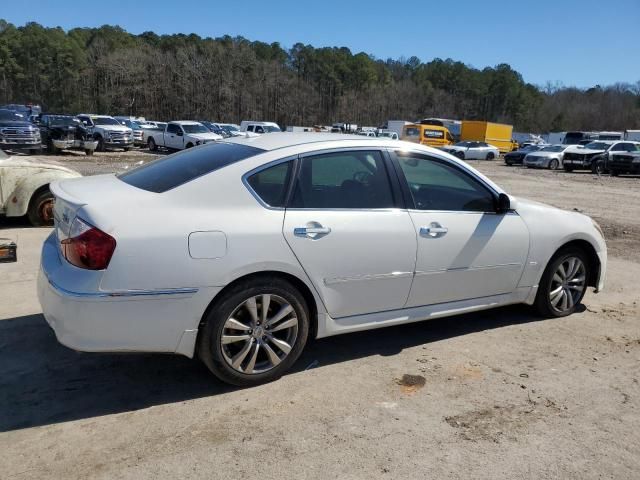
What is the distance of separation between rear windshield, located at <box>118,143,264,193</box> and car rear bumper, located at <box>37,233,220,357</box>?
28.6 inches

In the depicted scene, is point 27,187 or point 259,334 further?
point 27,187

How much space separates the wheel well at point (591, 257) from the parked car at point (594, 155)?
2600 centimetres

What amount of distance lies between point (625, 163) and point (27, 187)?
28.0 meters

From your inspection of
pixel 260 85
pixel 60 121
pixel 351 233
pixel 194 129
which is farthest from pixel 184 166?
pixel 260 85

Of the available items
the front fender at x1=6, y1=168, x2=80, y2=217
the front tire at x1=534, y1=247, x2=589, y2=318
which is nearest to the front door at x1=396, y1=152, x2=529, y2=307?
the front tire at x1=534, y1=247, x2=589, y2=318

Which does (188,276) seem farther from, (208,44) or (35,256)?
(208,44)

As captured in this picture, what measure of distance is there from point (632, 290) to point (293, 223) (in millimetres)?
4816

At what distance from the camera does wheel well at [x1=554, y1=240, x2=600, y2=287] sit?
5.11 m

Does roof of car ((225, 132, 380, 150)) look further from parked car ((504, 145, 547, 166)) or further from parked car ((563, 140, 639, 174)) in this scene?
parked car ((504, 145, 547, 166))

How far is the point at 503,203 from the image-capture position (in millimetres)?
4488

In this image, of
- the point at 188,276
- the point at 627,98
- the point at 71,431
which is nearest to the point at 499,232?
the point at 188,276

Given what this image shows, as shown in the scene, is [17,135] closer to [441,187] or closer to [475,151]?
[441,187]

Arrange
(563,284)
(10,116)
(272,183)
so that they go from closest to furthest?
1. (272,183)
2. (563,284)
3. (10,116)

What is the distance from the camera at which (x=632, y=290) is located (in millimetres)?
6352
